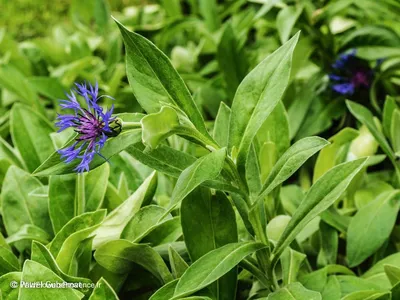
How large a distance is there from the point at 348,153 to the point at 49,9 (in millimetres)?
2262

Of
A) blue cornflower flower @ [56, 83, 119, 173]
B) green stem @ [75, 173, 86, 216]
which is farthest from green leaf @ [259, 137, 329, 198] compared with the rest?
green stem @ [75, 173, 86, 216]

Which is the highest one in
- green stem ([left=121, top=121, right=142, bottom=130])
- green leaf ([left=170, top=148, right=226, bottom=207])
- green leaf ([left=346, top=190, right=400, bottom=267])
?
green stem ([left=121, top=121, right=142, bottom=130])

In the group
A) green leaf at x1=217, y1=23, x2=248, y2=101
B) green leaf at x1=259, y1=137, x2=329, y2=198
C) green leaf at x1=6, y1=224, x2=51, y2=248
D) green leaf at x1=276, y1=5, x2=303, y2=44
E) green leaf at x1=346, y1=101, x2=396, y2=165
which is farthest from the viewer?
green leaf at x1=217, y1=23, x2=248, y2=101

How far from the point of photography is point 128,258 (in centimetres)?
91

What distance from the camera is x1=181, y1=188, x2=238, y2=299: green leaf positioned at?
896 mm

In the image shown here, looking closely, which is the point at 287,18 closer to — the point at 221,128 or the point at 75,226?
the point at 221,128

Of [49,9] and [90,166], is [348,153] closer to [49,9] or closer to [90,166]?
[90,166]

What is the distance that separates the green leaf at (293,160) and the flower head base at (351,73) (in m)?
0.75

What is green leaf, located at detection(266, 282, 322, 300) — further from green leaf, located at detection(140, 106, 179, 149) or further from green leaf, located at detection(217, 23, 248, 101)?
green leaf, located at detection(217, 23, 248, 101)

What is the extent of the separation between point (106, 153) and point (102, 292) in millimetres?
207

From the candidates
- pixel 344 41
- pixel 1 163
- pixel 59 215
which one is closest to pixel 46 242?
pixel 59 215

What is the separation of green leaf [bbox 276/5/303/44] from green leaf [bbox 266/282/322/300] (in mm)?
769

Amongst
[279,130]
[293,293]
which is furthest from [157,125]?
[279,130]

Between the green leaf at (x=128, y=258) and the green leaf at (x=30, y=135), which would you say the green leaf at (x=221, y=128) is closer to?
the green leaf at (x=128, y=258)
